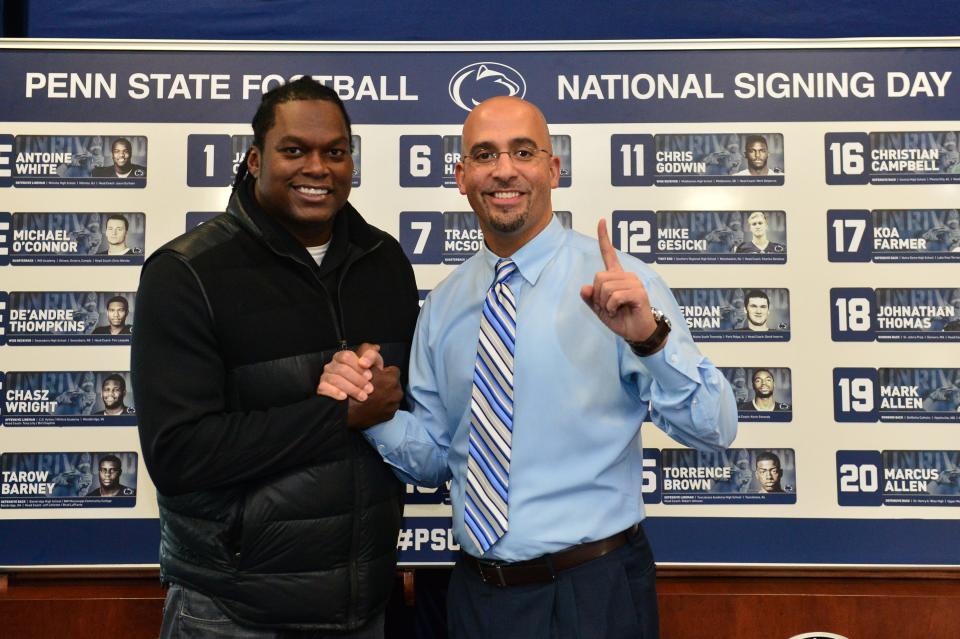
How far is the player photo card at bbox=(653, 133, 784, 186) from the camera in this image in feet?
8.13

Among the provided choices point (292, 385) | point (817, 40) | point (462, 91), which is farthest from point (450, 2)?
point (292, 385)

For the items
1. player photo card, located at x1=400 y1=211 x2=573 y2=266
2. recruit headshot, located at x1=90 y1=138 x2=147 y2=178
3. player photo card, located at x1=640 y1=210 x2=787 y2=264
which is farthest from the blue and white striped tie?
recruit headshot, located at x1=90 y1=138 x2=147 y2=178

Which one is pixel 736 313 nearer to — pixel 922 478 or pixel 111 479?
pixel 922 478

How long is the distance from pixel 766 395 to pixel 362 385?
4.78ft

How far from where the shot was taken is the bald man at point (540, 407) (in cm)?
152

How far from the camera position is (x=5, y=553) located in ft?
7.95

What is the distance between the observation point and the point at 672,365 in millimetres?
1456

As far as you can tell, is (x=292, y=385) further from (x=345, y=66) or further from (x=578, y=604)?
(x=345, y=66)

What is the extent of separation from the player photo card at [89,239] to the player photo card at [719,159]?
171 cm

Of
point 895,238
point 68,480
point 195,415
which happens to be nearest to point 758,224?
point 895,238

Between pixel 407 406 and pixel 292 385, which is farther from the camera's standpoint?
pixel 407 406

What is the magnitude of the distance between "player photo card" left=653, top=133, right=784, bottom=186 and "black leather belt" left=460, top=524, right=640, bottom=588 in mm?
1342

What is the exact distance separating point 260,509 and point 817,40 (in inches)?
87.4

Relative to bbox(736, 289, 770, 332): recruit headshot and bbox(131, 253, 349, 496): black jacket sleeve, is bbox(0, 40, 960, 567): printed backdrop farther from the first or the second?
bbox(131, 253, 349, 496): black jacket sleeve
